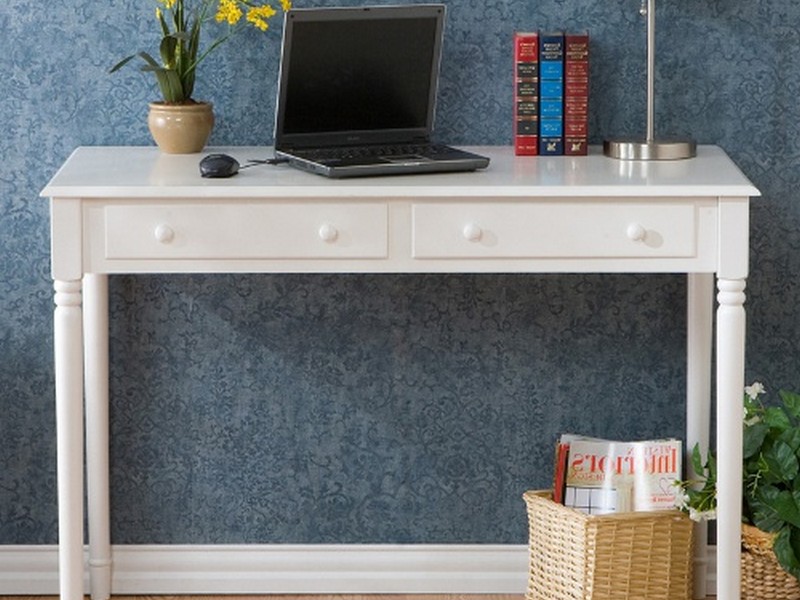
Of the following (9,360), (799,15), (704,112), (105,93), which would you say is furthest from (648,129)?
(9,360)

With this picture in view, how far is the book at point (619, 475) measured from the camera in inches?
120

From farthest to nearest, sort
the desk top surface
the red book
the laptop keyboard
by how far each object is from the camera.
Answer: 1. the red book
2. the laptop keyboard
3. the desk top surface

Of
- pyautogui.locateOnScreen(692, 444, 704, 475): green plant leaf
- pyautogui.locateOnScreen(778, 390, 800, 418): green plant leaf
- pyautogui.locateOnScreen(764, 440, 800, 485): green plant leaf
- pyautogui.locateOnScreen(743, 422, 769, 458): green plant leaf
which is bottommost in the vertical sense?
pyautogui.locateOnScreen(692, 444, 704, 475): green plant leaf

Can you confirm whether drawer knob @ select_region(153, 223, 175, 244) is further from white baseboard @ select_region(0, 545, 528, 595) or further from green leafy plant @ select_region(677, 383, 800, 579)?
green leafy plant @ select_region(677, 383, 800, 579)

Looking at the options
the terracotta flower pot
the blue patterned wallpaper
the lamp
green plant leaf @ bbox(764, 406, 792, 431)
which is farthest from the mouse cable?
green plant leaf @ bbox(764, 406, 792, 431)

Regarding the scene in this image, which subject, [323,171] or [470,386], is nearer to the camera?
[323,171]

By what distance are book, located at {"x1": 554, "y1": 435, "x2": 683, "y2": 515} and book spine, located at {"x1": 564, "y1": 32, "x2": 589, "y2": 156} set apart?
0.54 m

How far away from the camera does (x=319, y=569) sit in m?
3.23

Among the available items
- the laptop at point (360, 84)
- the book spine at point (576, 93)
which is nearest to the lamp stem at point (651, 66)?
the book spine at point (576, 93)

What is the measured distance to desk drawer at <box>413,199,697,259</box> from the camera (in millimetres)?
2703

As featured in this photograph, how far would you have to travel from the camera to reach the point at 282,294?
3.16 metres

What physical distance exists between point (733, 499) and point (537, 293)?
59 centimetres

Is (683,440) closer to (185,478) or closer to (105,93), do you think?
(185,478)

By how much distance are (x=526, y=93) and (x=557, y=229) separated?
0.38 meters
